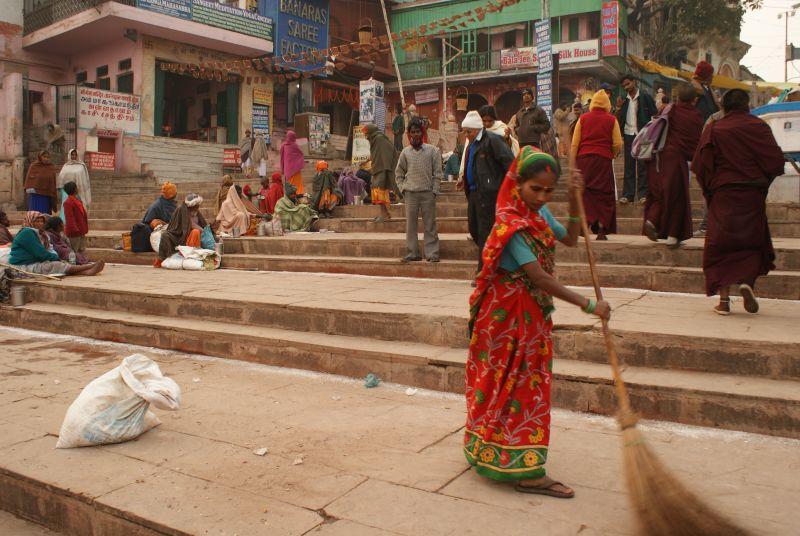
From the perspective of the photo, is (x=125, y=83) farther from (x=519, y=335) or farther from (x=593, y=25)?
(x=519, y=335)

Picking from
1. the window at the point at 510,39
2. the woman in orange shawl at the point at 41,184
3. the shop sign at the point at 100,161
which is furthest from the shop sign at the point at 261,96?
the woman in orange shawl at the point at 41,184

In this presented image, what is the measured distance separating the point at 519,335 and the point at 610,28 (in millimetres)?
25004

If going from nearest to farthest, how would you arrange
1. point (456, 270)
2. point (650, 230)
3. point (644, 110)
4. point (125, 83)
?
point (650, 230) < point (456, 270) < point (644, 110) < point (125, 83)

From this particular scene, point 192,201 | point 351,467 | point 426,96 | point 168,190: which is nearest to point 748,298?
point 351,467

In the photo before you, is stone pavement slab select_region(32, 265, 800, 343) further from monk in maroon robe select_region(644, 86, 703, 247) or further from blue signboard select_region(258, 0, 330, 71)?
blue signboard select_region(258, 0, 330, 71)

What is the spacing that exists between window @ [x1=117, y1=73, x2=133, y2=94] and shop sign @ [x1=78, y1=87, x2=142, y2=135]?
3.01 feet

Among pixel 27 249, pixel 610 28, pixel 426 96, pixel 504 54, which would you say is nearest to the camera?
pixel 27 249

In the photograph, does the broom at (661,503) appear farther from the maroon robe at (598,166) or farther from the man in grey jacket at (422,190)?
the man in grey jacket at (422,190)

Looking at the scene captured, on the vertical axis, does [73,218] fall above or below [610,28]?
below

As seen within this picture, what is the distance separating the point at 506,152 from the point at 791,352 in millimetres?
3349

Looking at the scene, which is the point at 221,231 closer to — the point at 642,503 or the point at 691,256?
the point at 691,256

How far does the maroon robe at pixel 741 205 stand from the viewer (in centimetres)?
495

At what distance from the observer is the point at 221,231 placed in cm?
1116

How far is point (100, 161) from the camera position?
1861cm
